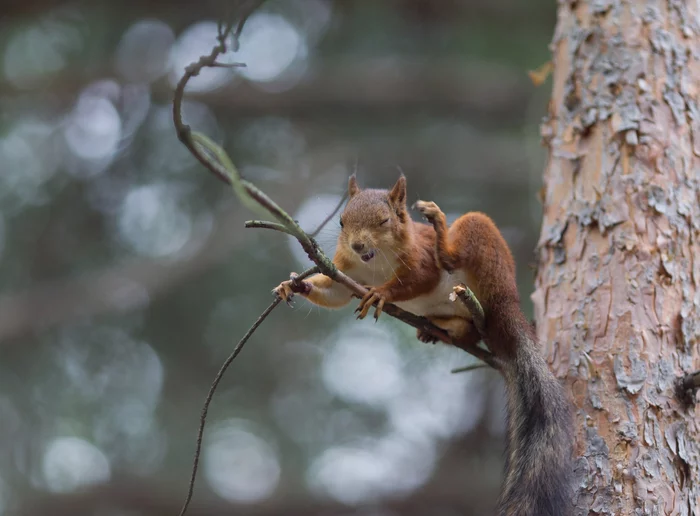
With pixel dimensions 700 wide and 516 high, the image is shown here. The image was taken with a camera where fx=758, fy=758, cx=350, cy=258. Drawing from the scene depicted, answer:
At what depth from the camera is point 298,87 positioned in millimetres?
4801

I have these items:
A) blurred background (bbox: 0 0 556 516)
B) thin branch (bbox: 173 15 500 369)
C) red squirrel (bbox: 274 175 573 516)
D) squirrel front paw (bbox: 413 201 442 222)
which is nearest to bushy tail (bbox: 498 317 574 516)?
red squirrel (bbox: 274 175 573 516)

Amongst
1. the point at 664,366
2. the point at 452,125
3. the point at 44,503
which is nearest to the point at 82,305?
the point at 44,503

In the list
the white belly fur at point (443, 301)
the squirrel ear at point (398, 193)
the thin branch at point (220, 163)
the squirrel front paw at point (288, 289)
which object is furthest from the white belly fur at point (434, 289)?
the thin branch at point (220, 163)

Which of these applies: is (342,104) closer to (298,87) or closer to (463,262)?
(298,87)

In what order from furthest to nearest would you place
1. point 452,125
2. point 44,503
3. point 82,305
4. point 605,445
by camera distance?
1. point 452,125
2. point 82,305
3. point 44,503
4. point 605,445

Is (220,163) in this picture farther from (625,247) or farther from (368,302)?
(625,247)

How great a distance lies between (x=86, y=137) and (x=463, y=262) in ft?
12.5

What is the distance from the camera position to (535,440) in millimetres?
1562

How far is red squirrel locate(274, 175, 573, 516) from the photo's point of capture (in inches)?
60.8

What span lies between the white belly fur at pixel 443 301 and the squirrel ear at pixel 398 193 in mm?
214

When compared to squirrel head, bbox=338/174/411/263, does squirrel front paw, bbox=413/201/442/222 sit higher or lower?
higher

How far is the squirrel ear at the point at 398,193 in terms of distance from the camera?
1903 millimetres

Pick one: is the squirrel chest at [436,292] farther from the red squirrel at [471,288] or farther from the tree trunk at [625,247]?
the tree trunk at [625,247]

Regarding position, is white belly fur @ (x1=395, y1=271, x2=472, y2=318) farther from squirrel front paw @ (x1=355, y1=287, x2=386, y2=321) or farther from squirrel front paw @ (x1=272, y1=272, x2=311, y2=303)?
squirrel front paw @ (x1=272, y1=272, x2=311, y2=303)
